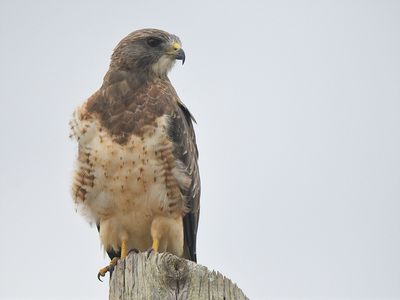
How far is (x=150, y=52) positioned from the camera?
7906mm

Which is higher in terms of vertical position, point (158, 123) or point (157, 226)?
point (158, 123)

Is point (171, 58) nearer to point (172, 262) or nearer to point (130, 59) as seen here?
point (130, 59)

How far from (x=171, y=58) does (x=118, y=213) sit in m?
1.81

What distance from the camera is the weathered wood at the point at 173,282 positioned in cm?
408

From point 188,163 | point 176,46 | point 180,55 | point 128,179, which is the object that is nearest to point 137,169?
point 128,179

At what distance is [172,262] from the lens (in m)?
4.18

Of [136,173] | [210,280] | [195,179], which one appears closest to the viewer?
[210,280]

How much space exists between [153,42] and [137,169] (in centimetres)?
170

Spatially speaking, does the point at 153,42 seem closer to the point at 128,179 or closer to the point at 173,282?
the point at 128,179

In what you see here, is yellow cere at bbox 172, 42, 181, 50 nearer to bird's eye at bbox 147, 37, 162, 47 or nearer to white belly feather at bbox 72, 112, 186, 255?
bird's eye at bbox 147, 37, 162, 47

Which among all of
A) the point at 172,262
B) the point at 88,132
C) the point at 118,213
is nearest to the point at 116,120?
the point at 88,132

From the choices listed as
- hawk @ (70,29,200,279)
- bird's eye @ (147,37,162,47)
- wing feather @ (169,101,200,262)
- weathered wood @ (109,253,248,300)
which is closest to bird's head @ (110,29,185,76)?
bird's eye @ (147,37,162,47)

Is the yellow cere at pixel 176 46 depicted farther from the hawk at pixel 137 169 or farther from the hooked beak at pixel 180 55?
the hawk at pixel 137 169

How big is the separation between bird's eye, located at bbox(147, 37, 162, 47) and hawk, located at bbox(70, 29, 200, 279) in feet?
1.77
